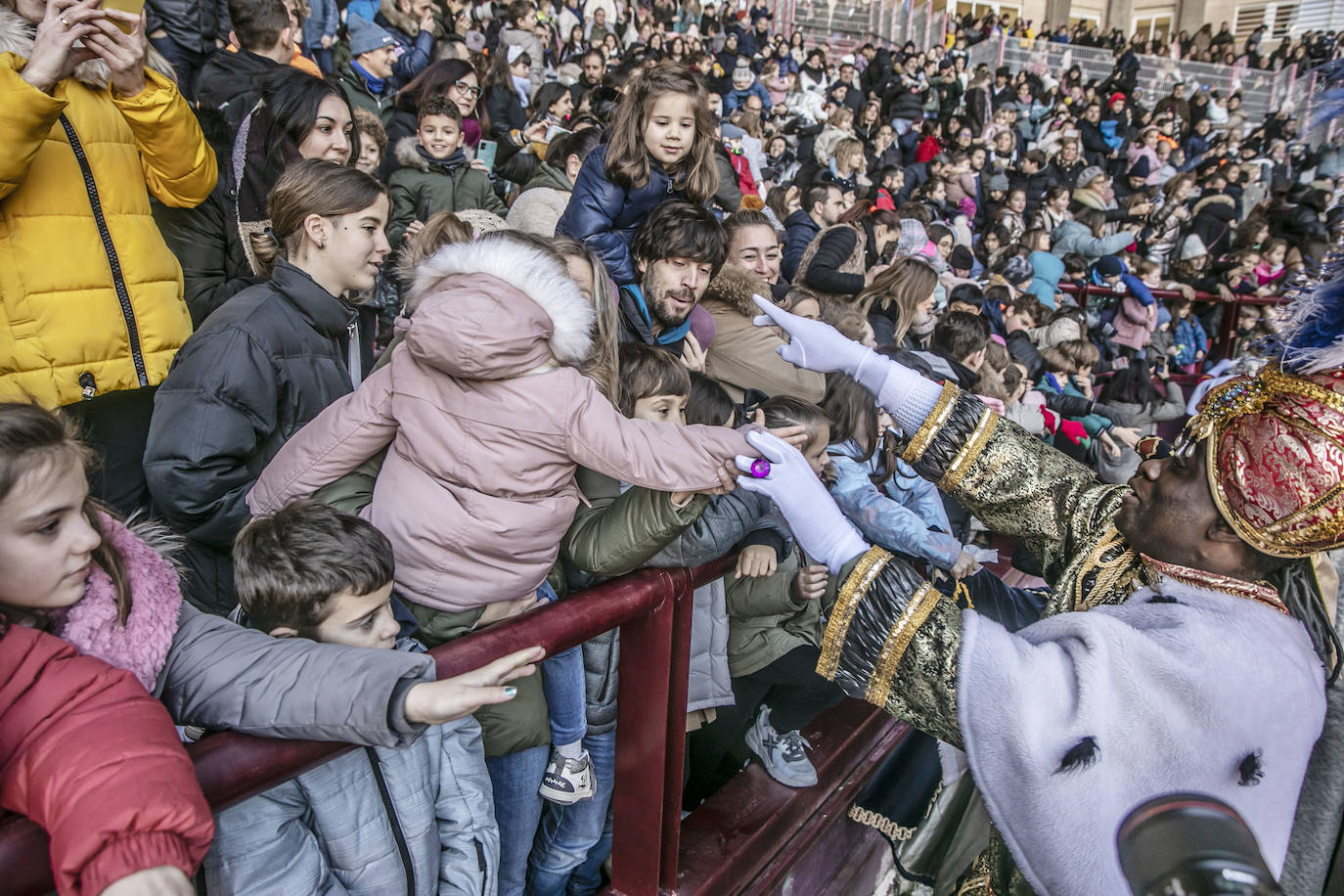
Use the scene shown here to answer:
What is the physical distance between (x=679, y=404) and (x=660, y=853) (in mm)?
1066

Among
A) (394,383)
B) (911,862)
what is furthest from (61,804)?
(911,862)

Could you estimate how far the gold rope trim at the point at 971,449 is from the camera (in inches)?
83.2

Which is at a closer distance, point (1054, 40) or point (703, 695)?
point (703, 695)

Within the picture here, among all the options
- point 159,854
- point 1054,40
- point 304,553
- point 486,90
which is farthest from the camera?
point 1054,40

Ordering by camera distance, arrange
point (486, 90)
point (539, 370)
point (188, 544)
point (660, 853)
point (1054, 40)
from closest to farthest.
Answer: point (539, 370), point (660, 853), point (188, 544), point (486, 90), point (1054, 40)

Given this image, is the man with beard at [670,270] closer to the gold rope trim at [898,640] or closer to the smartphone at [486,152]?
the gold rope trim at [898,640]

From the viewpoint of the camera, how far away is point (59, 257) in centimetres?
210

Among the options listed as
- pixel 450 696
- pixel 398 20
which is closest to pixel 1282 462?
pixel 450 696

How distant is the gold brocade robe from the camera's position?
5.18ft

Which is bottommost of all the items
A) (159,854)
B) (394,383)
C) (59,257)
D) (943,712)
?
(943,712)

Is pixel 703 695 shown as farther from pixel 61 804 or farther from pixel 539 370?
pixel 61 804

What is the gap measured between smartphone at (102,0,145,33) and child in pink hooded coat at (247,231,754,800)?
1182 millimetres

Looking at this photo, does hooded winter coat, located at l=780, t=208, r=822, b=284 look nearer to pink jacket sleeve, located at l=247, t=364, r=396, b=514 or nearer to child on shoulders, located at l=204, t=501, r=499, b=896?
pink jacket sleeve, located at l=247, t=364, r=396, b=514

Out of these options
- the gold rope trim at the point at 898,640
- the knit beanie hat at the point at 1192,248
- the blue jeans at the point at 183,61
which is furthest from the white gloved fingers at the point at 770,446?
the knit beanie hat at the point at 1192,248
